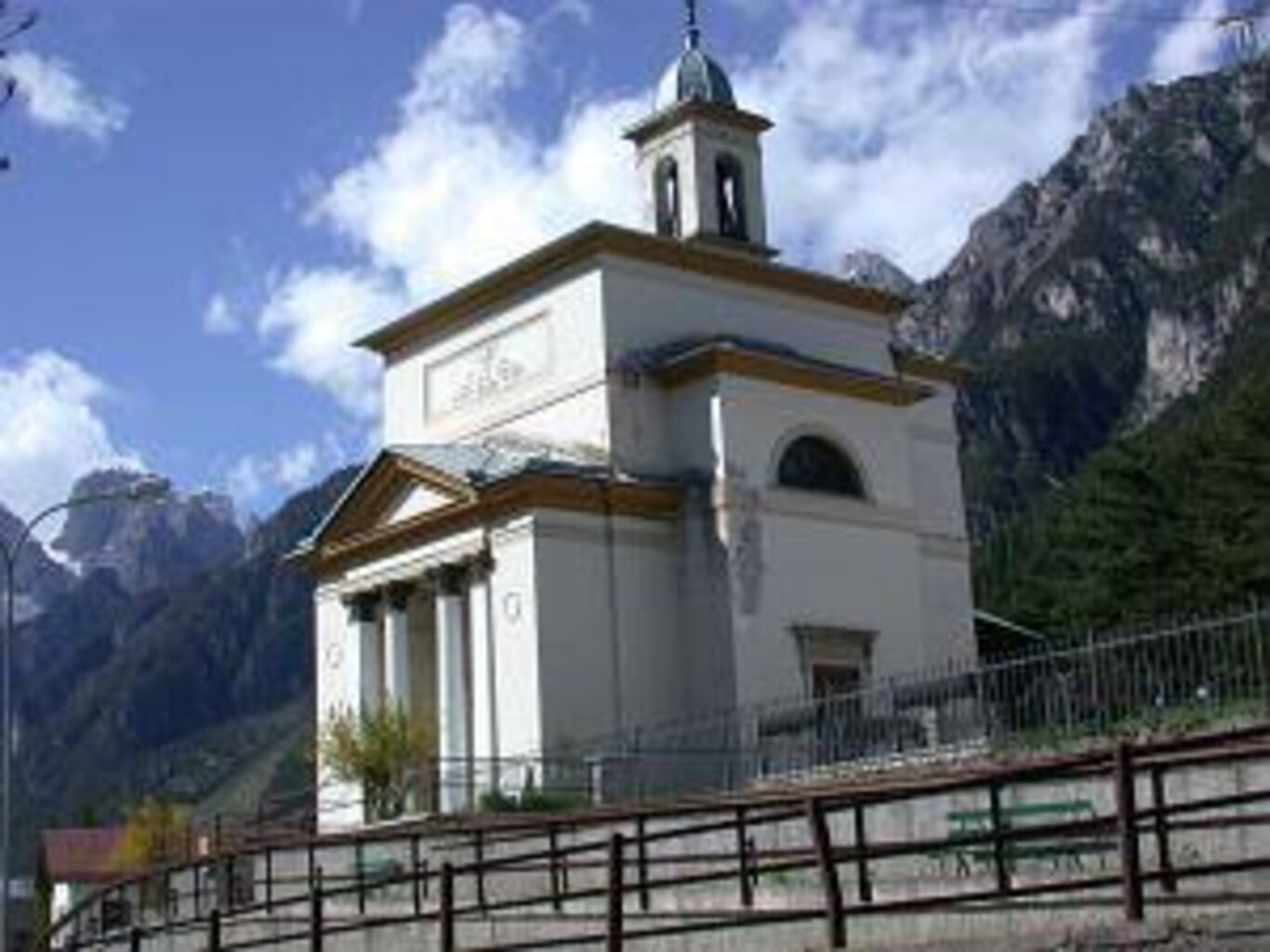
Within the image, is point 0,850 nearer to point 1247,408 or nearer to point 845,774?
point 845,774

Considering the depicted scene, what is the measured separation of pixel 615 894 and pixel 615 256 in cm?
3009

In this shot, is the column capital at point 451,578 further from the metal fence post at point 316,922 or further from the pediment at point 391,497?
the metal fence post at point 316,922

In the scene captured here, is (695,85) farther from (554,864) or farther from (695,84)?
(554,864)

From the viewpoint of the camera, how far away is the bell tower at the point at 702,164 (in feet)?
164

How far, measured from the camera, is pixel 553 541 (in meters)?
42.0

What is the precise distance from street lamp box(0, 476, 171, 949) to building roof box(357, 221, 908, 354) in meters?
14.6

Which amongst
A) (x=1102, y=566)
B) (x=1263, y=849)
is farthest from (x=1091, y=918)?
(x=1102, y=566)

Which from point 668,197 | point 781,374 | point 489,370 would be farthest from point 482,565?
point 668,197

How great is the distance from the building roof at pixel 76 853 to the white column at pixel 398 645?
60.6 m

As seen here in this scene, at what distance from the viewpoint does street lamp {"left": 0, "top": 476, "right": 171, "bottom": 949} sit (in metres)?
29.4

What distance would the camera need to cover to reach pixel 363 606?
46.7m

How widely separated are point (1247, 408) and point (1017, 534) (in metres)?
77.6

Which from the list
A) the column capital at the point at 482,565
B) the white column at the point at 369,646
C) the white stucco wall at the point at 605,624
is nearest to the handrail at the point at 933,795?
the white stucco wall at the point at 605,624

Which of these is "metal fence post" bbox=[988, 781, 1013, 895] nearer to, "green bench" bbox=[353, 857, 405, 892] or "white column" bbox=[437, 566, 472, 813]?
"green bench" bbox=[353, 857, 405, 892]
